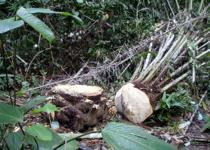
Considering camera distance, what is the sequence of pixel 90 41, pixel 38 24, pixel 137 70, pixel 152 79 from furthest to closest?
pixel 90 41
pixel 137 70
pixel 152 79
pixel 38 24

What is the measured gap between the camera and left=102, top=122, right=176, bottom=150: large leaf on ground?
0.98m

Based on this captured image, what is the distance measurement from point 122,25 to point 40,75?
3.28 feet

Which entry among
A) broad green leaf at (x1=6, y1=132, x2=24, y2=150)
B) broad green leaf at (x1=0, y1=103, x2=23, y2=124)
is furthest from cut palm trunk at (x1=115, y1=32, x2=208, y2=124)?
broad green leaf at (x1=0, y1=103, x2=23, y2=124)

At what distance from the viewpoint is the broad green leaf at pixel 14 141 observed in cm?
112

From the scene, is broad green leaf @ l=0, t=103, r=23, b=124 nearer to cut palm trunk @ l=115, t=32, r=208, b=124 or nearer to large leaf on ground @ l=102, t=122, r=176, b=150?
large leaf on ground @ l=102, t=122, r=176, b=150

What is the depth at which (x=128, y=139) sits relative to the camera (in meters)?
1.01

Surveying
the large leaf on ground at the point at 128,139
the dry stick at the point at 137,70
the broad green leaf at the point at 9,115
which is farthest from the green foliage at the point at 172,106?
the broad green leaf at the point at 9,115

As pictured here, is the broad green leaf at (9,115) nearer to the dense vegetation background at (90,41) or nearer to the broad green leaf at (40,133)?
the broad green leaf at (40,133)

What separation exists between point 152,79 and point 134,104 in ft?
1.48

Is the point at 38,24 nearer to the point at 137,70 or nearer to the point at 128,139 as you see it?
the point at 128,139

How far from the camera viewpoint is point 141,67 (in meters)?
3.38

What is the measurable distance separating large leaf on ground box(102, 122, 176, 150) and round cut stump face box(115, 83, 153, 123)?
1.68 m

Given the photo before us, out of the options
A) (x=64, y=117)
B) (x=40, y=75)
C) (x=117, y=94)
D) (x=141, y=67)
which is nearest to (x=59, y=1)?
(x=40, y=75)

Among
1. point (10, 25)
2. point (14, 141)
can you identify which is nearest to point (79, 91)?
point (14, 141)
